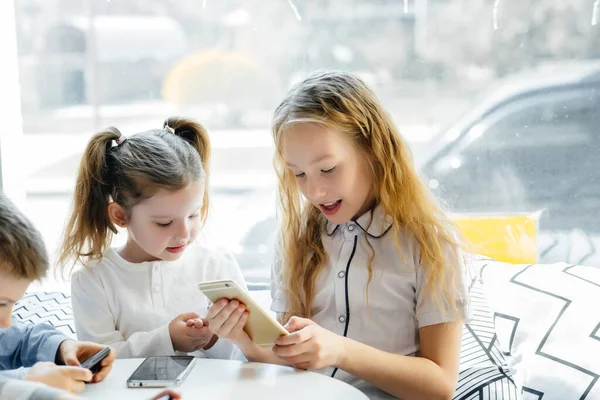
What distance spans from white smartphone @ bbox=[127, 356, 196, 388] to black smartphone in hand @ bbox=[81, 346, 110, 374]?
0.06 meters

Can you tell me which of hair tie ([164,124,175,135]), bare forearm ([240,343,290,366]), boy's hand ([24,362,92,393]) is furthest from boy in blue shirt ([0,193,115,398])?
hair tie ([164,124,175,135])

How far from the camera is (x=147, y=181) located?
1.49 m

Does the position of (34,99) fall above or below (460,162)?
above

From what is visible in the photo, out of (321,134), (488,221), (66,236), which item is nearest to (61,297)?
(66,236)

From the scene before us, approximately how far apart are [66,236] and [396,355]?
0.74m

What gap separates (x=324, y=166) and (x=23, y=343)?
65 cm

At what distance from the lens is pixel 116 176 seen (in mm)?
1542

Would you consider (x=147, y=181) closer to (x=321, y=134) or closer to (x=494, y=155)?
(x=321, y=134)

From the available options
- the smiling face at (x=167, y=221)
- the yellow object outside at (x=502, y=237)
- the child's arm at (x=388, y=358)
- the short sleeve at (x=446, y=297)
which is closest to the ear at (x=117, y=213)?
the smiling face at (x=167, y=221)

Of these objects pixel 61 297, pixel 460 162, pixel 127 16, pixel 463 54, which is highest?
pixel 127 16

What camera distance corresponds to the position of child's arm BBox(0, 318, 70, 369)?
1356 millimetres

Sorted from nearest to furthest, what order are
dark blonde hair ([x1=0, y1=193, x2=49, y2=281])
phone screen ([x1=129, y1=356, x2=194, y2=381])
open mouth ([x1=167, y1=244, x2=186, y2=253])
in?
dark blonde hair ([x1=0, y1=193, x2=49, y2=281]), phone screen ([x1=129, y1=356, x2=194, y2=381]), open mouth ([x1=167, y1=244, x2=186, y2=253])

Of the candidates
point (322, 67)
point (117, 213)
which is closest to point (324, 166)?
point (117, 213)

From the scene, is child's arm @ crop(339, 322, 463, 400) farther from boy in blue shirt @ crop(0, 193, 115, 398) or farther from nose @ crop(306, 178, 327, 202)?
boy in blue shirt @ crop(0, 193, 115, 398)
